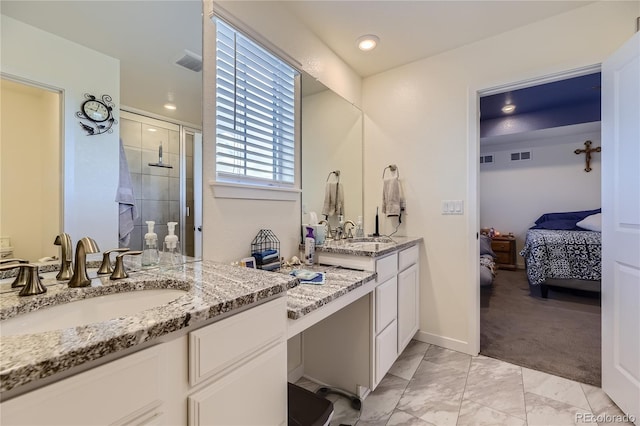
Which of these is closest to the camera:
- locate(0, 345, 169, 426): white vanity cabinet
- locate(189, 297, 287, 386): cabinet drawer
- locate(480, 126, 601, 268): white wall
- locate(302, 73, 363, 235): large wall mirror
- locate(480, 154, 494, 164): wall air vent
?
locate(0, 345, 169, 426): white vanity cabinet

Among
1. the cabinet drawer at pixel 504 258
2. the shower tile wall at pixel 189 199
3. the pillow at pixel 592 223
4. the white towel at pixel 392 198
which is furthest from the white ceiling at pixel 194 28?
the cabinet drawer at pixel 504 258

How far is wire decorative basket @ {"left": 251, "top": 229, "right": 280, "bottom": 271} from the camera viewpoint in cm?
150

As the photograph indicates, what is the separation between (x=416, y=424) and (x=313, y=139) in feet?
6.06

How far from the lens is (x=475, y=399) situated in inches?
65.3

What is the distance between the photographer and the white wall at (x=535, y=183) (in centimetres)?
476

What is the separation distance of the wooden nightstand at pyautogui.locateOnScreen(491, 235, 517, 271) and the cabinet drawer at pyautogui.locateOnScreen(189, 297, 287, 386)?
5.42 metres

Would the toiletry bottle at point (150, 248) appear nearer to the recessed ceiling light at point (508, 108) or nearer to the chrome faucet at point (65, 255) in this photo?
the chrome faucet at point (65, 255)

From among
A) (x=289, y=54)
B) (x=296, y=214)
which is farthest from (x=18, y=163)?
(x=289, y=54)

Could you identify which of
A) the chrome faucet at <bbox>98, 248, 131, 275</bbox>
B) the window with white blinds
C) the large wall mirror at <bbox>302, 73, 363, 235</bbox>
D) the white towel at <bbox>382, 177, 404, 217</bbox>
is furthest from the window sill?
the white towel at <bbox>382, 177, 404, 217</bbox>

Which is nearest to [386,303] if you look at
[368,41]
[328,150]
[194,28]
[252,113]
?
[328,150]

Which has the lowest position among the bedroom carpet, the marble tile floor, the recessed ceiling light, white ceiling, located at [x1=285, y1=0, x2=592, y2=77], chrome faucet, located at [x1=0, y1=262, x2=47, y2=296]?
the marble tile floor

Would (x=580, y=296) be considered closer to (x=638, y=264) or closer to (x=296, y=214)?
(x=638, y=264)

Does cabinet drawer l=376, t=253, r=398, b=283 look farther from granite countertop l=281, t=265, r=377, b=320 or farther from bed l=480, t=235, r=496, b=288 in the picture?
bed l=480, t=235, r=496, b=288

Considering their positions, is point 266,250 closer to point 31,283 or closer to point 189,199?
point 189,199
